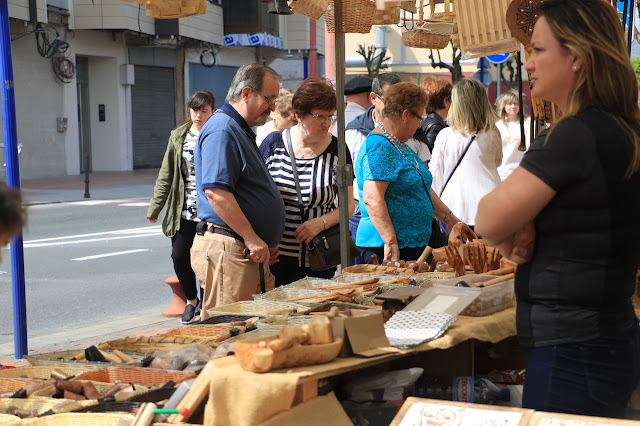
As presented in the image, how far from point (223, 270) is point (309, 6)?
5.17 feet

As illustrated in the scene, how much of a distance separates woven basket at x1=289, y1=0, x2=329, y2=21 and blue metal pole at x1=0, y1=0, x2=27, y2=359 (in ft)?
5.36

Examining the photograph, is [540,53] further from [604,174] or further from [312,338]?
[312,338]

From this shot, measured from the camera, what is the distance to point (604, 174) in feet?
7.31

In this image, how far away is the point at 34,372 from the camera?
308cm

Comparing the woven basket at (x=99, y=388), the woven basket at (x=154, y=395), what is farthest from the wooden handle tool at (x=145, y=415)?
the woven basket at (x=99, y=388)

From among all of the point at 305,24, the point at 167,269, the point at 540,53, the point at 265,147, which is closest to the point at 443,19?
the point at 265,147

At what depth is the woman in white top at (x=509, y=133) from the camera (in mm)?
9430

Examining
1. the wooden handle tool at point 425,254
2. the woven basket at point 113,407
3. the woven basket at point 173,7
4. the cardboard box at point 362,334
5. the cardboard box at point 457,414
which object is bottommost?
the woven basket at point 113,407

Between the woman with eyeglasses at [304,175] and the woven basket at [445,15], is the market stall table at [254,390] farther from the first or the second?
the woven basket at [445,15]

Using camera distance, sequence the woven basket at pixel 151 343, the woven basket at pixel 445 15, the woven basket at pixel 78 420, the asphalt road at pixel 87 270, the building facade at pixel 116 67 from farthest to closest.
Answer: the building facade at pixel 116 67
the asphalt road at pixel 87 270
the woven basket at pixel 445 15
the woven basket at pixel 151 343
the woven basket at pixel 78 420

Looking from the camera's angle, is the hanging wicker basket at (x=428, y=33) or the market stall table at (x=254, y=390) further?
the hanging wicker basket at (x=428, y=33)

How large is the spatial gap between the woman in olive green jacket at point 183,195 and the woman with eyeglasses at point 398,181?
2.16m

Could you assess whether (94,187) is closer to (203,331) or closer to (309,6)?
(309,6)

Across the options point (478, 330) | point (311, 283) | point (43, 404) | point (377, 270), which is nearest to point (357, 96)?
point (377, 270)
